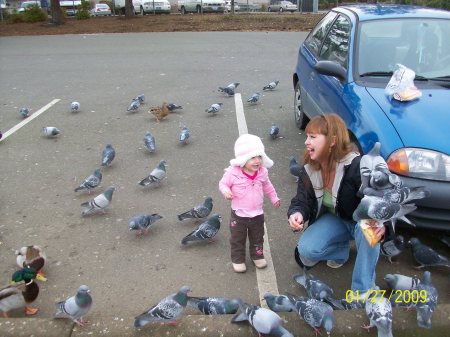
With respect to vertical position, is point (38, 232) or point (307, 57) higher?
point (307, 57)

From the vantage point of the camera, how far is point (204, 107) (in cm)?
903

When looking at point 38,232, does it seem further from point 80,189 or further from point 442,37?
point 442,37

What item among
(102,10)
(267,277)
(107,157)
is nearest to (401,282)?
(267,277)

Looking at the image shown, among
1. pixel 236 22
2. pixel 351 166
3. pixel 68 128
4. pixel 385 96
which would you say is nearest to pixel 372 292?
pixel 351 166

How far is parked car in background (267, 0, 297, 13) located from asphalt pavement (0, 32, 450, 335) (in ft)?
97.5

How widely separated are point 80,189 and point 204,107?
4.14 meters

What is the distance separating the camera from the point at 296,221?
11.3ft

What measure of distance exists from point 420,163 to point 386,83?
131 centimetres

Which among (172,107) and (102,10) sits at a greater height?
(102,10)

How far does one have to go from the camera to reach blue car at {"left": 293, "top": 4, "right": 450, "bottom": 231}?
364 cm

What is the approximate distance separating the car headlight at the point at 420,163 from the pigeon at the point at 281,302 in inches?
53.5

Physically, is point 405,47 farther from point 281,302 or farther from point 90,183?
point 90,183

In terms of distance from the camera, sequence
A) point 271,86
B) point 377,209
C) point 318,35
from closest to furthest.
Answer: point 377,209
point 318,35
point 271,86

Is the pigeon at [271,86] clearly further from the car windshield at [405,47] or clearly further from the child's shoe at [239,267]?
the child's shoe at [239,267]
